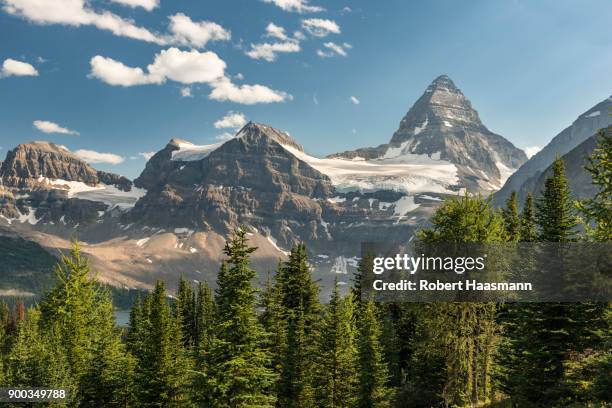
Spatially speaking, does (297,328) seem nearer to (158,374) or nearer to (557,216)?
(158,374)

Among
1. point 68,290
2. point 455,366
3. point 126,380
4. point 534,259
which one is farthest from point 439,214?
point 68,290

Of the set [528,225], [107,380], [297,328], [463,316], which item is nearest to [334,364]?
[297,328]

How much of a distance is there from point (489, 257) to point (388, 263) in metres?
7.41

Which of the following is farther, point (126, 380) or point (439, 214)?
point (126, 380)

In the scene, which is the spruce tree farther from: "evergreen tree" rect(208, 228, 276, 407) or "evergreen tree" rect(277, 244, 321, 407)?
"evergreen tree" rect(277, 244, 321, 407)

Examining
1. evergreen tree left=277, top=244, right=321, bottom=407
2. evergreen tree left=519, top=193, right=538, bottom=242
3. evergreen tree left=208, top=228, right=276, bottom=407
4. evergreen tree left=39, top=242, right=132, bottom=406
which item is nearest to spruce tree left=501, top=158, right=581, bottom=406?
evergreen tree left=519, top=193, right=538, bottom=242

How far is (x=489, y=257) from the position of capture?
30969mm

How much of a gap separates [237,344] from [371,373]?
22.6 metres

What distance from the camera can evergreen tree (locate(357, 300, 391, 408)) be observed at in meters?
46.0

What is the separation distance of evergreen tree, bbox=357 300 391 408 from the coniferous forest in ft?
0.35

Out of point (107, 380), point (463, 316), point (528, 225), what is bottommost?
point (107, 380)

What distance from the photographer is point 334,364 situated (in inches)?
1689

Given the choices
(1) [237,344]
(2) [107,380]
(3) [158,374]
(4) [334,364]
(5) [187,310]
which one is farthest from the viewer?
(5) [187,310]

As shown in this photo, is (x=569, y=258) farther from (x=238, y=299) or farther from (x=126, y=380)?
(x=126, y=380)
